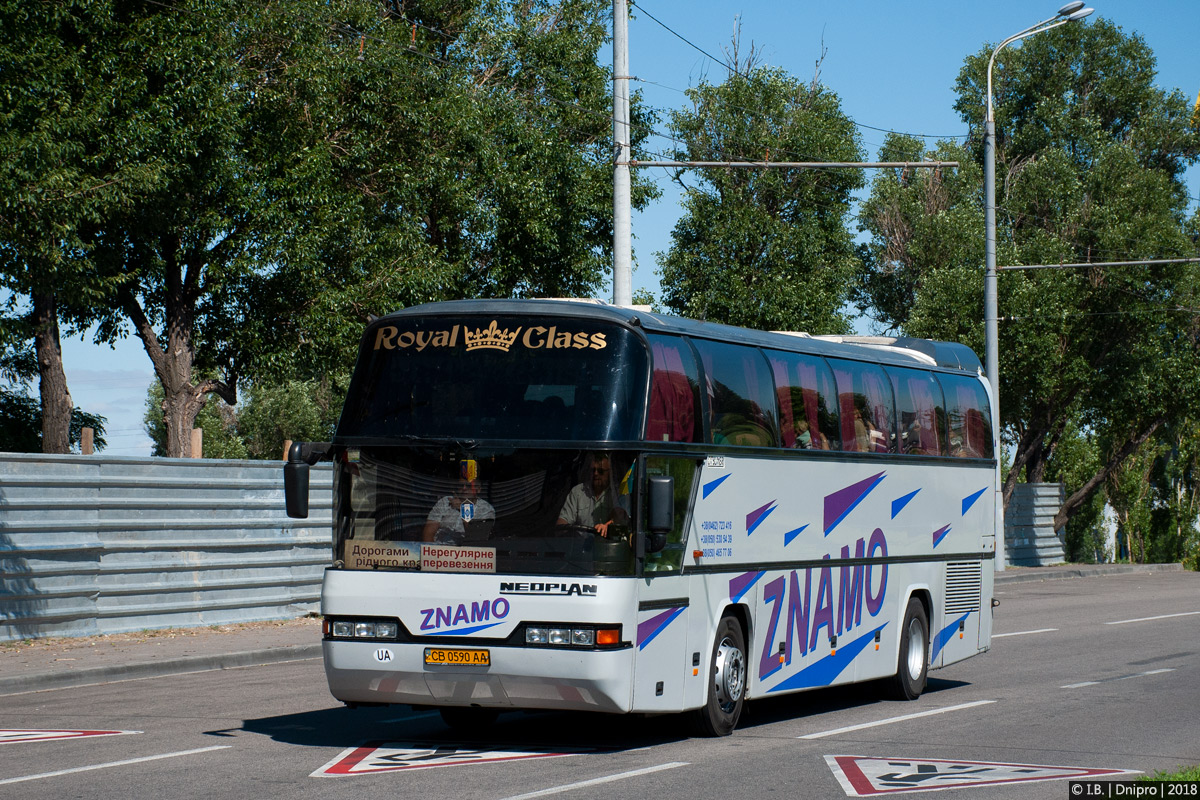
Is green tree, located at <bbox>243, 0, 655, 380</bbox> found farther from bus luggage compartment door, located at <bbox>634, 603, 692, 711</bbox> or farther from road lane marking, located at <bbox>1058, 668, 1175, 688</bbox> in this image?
bus luggage compartment door, located at <bbox>634, 603, 692, 711</bbox>

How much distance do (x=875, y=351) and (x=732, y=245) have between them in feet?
87.3

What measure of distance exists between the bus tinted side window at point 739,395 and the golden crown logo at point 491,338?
159 cm

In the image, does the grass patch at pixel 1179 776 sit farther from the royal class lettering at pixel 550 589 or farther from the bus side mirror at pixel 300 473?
the bus side mirror at pixel 300 473

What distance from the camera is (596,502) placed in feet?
32.8

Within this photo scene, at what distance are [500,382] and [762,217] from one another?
103ft

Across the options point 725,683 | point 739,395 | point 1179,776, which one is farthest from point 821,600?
point 1179,776

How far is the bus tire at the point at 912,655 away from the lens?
14430mm

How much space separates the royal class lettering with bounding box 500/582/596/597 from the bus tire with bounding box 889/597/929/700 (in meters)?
5.44

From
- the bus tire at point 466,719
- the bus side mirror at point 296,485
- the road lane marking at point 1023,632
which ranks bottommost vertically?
the road lane marking at point 1023,632

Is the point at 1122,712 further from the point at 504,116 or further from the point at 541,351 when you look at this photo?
the point at 504,116

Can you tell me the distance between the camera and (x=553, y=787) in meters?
8.73

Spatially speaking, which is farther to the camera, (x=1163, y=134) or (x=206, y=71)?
(x=1163, y=134)

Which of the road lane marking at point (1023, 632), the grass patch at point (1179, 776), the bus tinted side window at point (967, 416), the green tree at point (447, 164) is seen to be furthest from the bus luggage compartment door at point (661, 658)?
the green tree at point (447, 164)

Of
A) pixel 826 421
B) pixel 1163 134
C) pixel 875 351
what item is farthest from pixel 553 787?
pixel 1163 134
